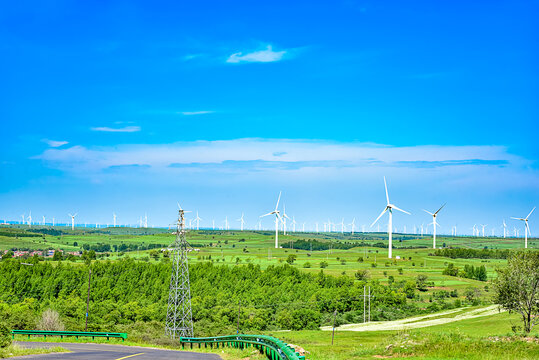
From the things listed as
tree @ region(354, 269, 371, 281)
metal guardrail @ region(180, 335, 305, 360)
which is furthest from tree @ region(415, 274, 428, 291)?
metal guardrail @ region(180, 335, 305, 360)

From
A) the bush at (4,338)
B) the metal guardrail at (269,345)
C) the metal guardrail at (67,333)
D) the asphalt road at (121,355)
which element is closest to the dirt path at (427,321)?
the metal guardrail at (269,345)

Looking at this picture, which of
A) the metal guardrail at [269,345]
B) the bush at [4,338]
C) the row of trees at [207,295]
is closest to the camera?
the metal guardrail at [269,345]

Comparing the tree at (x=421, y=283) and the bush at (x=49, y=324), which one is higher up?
the bush at (x=49, y=324)

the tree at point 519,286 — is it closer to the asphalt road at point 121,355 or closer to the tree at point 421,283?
the asphalt road at point 121,355

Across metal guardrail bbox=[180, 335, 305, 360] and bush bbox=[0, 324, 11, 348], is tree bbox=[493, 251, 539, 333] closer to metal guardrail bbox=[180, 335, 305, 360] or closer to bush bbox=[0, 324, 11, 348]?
metal guardrail bbox=[180, 335, 305, 360]

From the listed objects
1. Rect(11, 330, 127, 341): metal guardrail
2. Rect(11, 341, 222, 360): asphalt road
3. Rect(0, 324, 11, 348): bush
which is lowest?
Rect(11, 330, 127, 341): metal guardrail

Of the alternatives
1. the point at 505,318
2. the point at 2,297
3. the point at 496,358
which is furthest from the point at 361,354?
the point at 2,297

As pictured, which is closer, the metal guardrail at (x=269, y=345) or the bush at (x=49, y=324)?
the metal guardrail at (x=269, y=345)

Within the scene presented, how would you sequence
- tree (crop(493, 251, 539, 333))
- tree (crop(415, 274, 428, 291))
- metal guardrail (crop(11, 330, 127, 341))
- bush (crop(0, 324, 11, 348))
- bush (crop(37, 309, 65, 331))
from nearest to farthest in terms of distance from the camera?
bush (crop(0, 324, 11, 348)) < metal guardrail (crop(11, 330, 127, 341)) < bush (crop(37, 309, 65, 331)) < tree (crop(493, 251, 539, 333)) < tree (crop(415, 274, 428, 291))

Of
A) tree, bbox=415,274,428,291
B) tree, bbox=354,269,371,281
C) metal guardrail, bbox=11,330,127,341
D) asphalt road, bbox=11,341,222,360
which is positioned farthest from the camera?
tree, bbox=354,269,371,281
